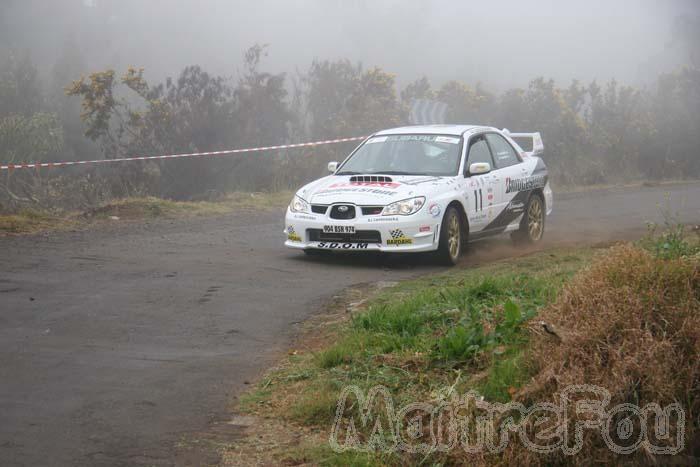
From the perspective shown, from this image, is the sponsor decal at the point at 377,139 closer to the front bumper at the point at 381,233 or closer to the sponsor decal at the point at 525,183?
the sponsor decal at the point at 525,183

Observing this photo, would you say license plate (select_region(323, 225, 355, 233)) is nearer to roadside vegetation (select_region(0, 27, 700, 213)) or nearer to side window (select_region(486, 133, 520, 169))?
side window (select_region(486, 133, 520, 169))

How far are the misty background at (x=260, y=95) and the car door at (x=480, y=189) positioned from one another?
813 cm

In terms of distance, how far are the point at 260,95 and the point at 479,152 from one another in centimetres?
1156

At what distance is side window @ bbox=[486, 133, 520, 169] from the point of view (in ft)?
42.3

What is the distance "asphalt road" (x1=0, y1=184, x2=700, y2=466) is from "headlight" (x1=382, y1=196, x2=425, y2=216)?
2.08ft

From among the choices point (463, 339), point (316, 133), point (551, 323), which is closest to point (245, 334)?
point (463, 339)

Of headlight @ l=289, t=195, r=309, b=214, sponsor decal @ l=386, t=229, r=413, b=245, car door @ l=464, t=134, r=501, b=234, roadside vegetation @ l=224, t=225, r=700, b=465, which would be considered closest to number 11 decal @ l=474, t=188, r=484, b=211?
car door @ l=464, t=134, r=501, b=234

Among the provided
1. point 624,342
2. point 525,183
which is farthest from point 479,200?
point 624,342

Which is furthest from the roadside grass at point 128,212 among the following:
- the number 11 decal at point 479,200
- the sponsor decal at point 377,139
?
the number 11 decal at point 479,200

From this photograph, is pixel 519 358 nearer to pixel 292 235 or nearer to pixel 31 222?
pixel 292 235

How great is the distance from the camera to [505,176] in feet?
41.8

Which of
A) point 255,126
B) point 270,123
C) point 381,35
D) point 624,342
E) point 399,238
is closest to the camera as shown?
point 624,342

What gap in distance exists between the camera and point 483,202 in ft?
39.8

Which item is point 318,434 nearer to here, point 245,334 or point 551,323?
point 551,323
